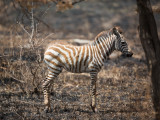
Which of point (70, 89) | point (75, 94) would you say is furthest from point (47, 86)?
point (70, 89)

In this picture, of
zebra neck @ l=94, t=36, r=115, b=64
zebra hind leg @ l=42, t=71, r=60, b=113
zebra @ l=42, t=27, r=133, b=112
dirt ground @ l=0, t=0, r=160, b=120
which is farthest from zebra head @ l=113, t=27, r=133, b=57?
zebra hind leg @ l=42, t=71, r=60, b=113

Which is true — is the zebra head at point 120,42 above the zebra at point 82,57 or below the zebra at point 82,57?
above

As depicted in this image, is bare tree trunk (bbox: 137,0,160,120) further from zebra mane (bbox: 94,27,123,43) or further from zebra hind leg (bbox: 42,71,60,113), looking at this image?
zebra hind leg (bbox: 42,71,60,113)

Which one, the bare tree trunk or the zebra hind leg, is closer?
the bare tree trunk

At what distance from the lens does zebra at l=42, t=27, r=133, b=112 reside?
5688 millimetres

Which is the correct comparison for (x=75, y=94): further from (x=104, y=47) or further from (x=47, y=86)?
(x=104, y=47)

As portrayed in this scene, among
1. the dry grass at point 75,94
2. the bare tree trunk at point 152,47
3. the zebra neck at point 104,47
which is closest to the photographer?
the bare tree trunk at point 152,47

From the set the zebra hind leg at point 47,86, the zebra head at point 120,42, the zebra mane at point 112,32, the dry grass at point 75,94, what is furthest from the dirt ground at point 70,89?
the zebra mane at point 112,32

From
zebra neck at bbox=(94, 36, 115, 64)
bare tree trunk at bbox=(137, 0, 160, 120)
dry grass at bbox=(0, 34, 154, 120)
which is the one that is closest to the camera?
bare tree trunk at bbox=(137, 0, 160, 120)

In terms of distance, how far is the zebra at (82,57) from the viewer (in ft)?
18.7

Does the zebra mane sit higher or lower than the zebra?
higher

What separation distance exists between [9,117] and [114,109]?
8.29 ft

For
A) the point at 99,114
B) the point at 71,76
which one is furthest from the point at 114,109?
the point at 71,76

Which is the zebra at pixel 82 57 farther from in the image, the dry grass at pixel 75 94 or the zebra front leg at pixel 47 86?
the dry grass at pixel 75 94
